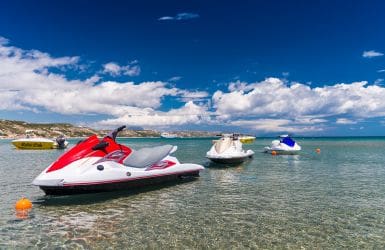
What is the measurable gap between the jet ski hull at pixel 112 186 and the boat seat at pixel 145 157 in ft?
2.58

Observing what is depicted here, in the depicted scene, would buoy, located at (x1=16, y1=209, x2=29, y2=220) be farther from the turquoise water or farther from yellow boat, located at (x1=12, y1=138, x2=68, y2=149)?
yellow boat, located at (x1=12, y1=138, x2=68, y2=149)

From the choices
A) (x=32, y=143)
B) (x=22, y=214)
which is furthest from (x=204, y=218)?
(x=32, y=143)

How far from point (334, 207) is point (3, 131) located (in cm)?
21020

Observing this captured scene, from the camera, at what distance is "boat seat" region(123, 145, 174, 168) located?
50.6 feet

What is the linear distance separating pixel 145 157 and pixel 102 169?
293cm

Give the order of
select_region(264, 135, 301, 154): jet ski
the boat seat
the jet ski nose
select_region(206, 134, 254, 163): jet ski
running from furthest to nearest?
select_region(264, 135, 301, 154): jet ski
select_region(206, 134, 254, 163): jet ski
the boat seat
the jet ski nose

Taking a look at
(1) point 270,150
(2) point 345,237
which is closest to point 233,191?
(2) point 345,237

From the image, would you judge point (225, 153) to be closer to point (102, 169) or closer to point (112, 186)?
point (112, 186)

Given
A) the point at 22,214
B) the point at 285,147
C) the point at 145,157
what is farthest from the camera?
the point at 285,147

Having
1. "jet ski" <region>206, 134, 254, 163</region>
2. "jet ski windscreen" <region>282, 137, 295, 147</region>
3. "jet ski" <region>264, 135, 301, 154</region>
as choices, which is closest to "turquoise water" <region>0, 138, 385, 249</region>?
"jet ski" <region>206, 134, 254, 163</region>

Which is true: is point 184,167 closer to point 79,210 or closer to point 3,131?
point 79,210

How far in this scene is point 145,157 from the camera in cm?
1605

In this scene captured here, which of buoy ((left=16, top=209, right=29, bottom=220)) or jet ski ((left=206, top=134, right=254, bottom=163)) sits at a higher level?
jet ski ((left=206, top=134, right=254, bottom=163))

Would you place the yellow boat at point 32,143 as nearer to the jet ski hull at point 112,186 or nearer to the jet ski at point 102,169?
the jet ski hull at point 112,186
